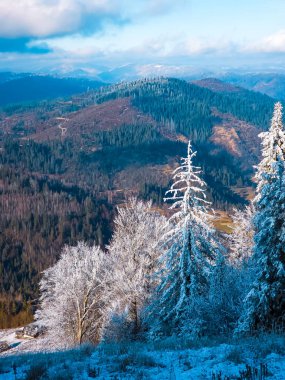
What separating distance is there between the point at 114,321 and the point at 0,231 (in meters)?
129

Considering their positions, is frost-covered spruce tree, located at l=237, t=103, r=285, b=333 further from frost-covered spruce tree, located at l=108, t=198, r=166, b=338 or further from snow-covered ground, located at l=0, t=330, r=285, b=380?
frost-covered spruce tree, located at l=108, t=198, r=166, b=338

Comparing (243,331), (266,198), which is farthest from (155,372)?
(266,198)

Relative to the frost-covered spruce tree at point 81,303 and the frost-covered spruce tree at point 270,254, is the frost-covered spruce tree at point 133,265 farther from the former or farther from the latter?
the frost-covered spruce tree at point 270,254

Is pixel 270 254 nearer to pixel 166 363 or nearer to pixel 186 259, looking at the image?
pixel 186 259

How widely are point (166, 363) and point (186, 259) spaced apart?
13.4 meters

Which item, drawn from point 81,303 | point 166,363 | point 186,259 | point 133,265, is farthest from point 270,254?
point 81,303

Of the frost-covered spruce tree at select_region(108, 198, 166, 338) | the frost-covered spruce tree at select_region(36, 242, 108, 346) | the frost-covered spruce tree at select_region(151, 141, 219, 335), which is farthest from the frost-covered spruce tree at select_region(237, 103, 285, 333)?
the frost-covered spruce tree at select_region(36, 242, 108, 346)

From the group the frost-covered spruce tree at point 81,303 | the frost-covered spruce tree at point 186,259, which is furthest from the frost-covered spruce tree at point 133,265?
the frost-covered spruce tree at point 186,259

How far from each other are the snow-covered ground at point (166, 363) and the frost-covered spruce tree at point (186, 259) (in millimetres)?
10896

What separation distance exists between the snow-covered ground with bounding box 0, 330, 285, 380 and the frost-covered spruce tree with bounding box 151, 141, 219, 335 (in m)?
10.9

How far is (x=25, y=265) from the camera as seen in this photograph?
12019 centimetres

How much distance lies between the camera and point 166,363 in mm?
9906

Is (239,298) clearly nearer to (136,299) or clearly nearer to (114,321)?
(136,299)

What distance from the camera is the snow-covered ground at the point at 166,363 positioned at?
884cm
